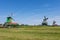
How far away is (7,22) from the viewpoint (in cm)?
8225

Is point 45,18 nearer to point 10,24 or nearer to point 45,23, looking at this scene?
point 45,23

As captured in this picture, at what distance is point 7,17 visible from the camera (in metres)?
82.4

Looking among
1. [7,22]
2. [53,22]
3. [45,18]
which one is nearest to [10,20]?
[7,22]

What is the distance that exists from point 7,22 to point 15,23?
→ 13.3 feet

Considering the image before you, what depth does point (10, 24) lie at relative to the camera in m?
78.8

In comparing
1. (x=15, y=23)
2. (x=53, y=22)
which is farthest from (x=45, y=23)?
(x=15, y=23)

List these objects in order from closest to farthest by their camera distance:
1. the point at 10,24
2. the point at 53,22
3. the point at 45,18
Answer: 1. the point at 10,24
2. the point at 45,18
3. the point at 53,22

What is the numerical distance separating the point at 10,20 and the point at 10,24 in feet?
9.17

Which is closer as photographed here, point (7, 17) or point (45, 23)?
point (7, 17)

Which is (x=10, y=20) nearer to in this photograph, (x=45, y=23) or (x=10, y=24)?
(x=10, y=24)

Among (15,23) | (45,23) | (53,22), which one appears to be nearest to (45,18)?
(45,23)

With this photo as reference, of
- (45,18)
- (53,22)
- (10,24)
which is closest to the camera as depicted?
(10,24)

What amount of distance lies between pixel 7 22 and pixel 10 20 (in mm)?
2346

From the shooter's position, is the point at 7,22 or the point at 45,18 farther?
the point at 45,18
